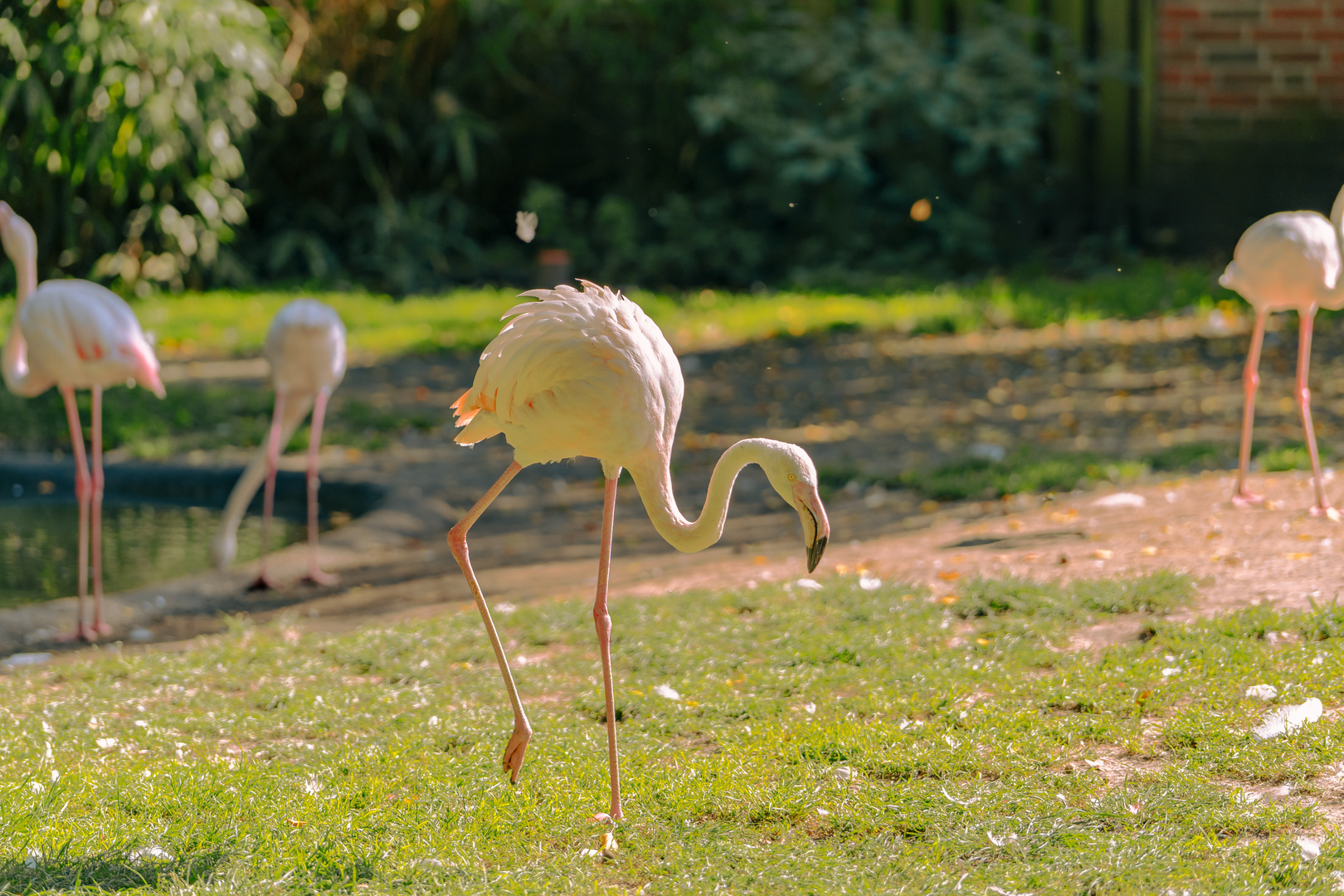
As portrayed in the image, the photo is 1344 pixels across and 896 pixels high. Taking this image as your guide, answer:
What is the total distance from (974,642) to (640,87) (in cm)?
906

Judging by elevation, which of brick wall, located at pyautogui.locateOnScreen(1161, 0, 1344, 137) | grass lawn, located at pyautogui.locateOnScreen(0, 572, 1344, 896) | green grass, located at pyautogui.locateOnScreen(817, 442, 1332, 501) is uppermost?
brick wall, located at pyautogui.locateOnScreen(1161, 0, 1344, 137)

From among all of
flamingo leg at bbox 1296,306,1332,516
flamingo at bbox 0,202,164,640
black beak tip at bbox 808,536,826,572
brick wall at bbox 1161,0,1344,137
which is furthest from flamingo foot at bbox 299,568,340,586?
brick wall at bbox 1161,0,1344,137

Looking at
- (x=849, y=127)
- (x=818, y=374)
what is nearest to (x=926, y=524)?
(x=818, y=374)

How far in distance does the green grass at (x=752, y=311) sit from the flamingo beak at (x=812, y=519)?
6.34m

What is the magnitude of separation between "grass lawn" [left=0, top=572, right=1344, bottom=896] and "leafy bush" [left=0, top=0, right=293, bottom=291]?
6928mm

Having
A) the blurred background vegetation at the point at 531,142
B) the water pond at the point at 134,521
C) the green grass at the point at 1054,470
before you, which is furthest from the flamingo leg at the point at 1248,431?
the blurred background vegetation at the point at 531,142

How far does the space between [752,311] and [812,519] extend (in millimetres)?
7103

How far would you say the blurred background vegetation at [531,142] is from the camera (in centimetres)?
1070

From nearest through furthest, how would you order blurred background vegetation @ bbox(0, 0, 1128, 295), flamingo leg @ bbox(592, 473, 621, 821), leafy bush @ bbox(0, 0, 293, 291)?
flamingo leg @ bbox(592, 473, 621, 821)
leafy bush @ bbox(0, 0, 293, 291)
blurred background vegetation @ bbox(0, 0, 1128, 295)

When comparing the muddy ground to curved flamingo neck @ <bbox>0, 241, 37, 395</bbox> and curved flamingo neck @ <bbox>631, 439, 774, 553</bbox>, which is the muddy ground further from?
curved flamingo neck @ <bbox>631, 439, 774, 553</bbox>

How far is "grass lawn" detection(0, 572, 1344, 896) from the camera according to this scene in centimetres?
301

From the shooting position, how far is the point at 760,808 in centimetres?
329

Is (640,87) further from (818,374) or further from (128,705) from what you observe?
(128,705)

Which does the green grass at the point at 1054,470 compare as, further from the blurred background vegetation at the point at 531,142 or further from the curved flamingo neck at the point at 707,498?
the blurred background vegetation at the point at 531,142
